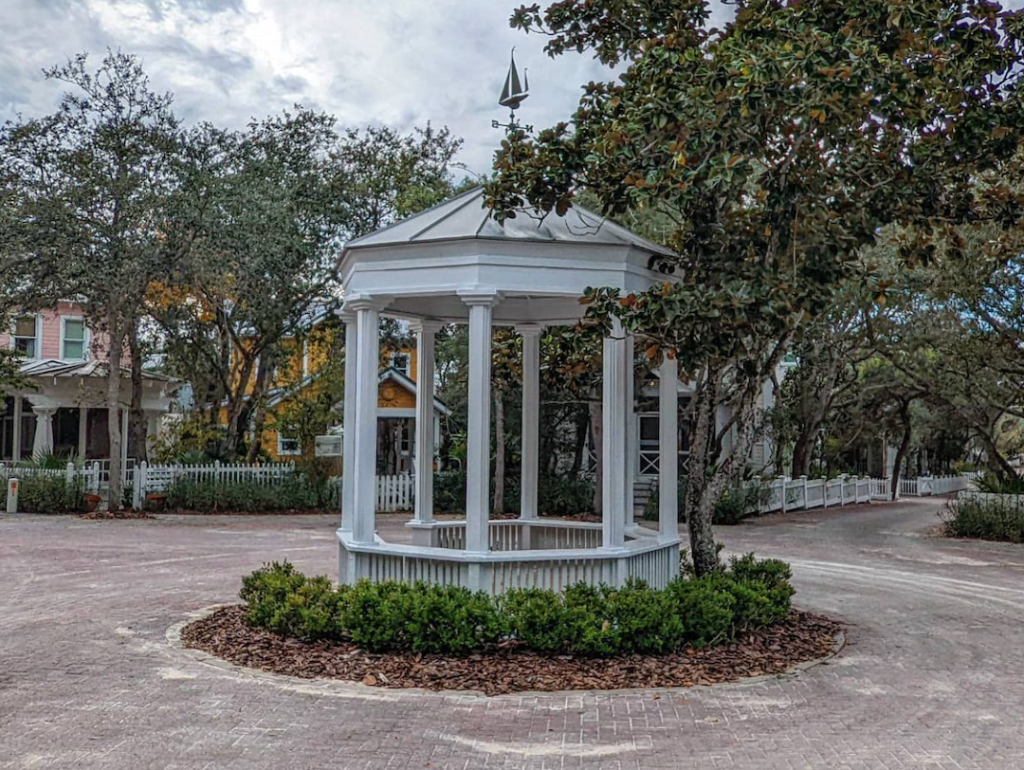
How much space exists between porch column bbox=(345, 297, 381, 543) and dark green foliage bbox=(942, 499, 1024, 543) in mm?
15191

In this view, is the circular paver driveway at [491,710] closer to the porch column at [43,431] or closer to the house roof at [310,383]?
the house roof at [310,383]

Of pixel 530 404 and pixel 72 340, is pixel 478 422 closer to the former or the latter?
pixel 530 404

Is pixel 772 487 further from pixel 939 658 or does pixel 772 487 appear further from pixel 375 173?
pixel 939 658

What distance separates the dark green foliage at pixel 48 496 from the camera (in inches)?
832

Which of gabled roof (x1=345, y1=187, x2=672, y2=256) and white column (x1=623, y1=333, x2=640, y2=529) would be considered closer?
gabled roof (x1=345, y1=187, x2=672, y2=256)

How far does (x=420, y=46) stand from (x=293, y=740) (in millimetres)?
9068

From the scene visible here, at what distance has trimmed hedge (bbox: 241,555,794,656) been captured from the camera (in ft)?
24.5

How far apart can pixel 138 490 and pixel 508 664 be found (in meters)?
16.6

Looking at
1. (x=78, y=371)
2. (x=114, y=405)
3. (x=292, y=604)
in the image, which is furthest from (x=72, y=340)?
(x=292, y=604)

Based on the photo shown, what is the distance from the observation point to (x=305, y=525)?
65.5 feet

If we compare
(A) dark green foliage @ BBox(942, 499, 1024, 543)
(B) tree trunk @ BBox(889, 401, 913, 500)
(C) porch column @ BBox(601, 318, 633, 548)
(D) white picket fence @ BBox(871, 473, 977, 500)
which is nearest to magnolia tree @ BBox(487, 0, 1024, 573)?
(C) porch column @ BBox(601, 318, 633, 548)

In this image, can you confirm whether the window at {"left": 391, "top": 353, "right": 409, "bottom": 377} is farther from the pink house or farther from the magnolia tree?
the magnolia tree

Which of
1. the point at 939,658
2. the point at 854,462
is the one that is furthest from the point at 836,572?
the point at 854,462

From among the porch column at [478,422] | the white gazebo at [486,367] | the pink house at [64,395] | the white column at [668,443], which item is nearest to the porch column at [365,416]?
the white gazebo at [486,367]
